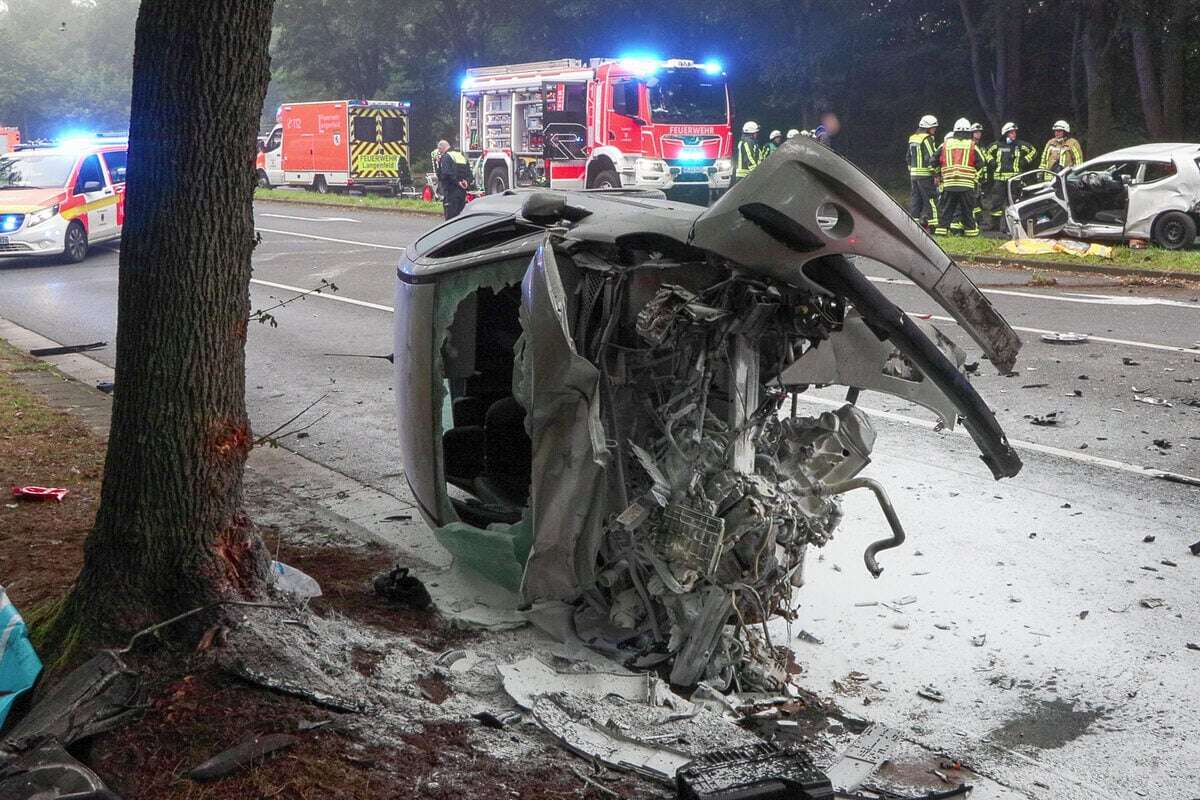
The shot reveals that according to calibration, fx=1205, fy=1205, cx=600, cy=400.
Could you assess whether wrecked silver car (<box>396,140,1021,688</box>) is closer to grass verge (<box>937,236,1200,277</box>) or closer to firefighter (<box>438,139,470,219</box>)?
grass verge (<box>937,236,1200,277</box>)

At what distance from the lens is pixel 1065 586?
17.2 ft

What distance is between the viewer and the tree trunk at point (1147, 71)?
79.5ft

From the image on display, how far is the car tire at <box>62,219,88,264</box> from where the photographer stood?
19016mm

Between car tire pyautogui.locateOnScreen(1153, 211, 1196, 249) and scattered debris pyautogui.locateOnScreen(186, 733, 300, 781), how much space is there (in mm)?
16359

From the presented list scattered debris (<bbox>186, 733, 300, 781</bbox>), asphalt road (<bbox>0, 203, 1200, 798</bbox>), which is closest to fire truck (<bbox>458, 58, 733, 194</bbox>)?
asphalt road (<bbox>0, 203, 1200, 798</bbox>)

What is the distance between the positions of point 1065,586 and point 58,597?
13.7ft

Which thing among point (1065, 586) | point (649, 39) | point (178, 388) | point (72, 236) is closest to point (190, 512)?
point (178, 388)

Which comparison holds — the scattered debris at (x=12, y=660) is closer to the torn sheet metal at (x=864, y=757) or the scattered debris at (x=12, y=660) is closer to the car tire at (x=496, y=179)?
the torn sheet metal at (x=864, y=757)

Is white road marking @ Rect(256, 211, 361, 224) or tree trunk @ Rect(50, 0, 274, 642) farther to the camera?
white road marking @ Rect(256, 211, 361, 224)

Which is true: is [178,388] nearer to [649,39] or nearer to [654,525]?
[654,525]

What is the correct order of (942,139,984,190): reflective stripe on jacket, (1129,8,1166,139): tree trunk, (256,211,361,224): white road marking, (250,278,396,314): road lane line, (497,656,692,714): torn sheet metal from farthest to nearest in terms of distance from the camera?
(256,211,361,224): white road marking
(1129,8,1166,139): tree trunk
(942,139,984,190): reflective stripe on jacket
(250,278,396,314): road lane line
(497,656,692,714): torn sheet metal

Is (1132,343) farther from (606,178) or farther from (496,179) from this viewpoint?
(496,179)

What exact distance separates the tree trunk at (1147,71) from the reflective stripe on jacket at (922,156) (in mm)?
6951

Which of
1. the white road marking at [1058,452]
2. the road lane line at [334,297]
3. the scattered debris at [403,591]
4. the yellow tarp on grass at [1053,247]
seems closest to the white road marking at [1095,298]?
the yellow tarp on grass at [1053,247]
